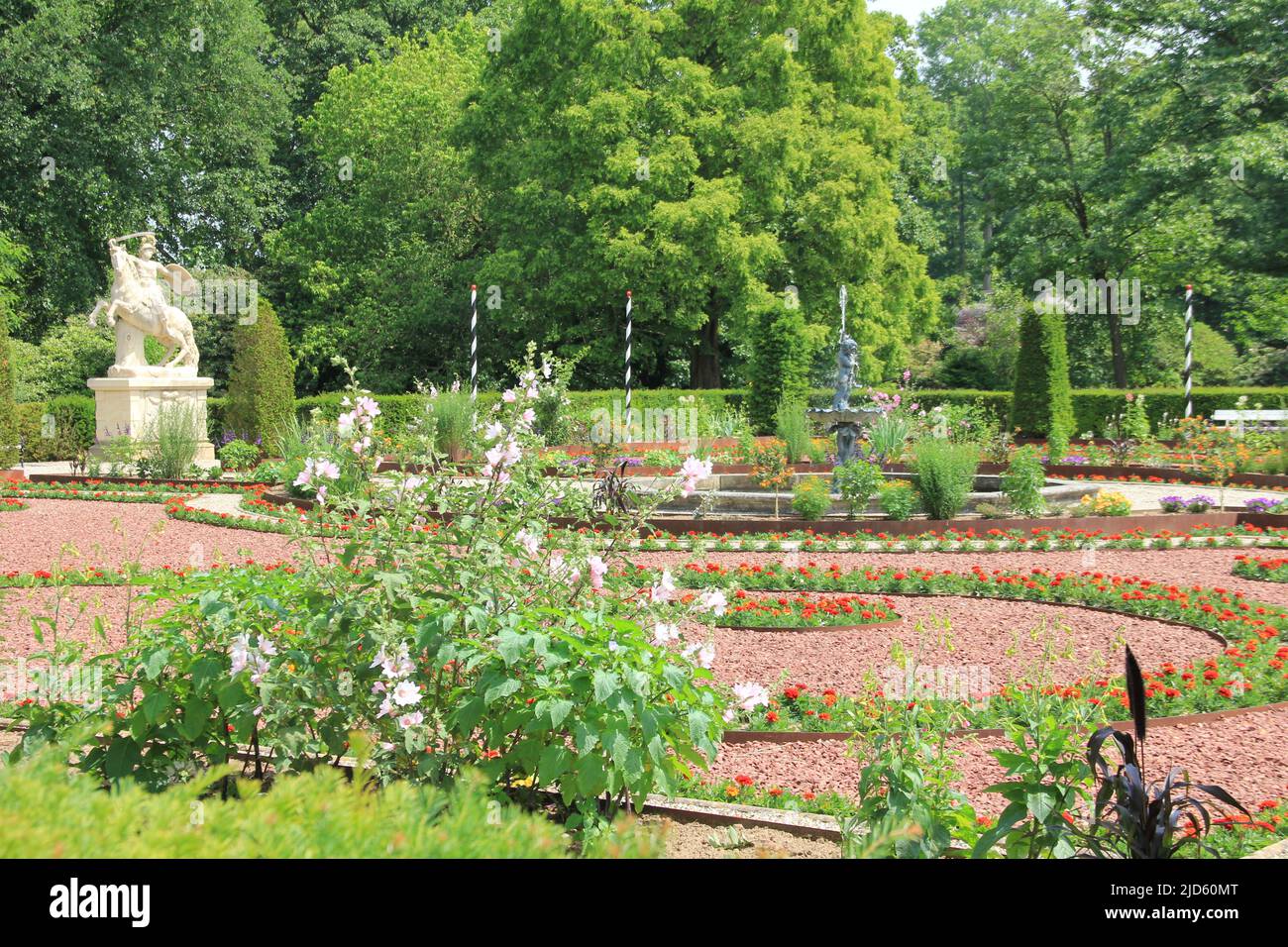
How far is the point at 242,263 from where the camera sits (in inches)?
1352

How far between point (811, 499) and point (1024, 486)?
232 cm

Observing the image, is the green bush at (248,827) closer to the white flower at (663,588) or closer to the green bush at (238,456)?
the white flower at (663,588)

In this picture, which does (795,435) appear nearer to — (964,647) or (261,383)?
(964,647)

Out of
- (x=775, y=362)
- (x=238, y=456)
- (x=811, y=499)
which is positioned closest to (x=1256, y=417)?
(x=775, y=362)

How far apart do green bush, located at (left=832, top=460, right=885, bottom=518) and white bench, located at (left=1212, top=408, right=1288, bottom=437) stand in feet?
30.8

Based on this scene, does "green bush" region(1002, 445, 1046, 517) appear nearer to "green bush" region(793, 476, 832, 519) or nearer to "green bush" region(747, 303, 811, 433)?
"green bush" region(793, 476, 832, 519)

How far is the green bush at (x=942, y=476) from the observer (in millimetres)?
12852

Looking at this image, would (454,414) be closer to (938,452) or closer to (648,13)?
(938,452)

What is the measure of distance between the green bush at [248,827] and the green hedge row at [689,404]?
20.2 metres

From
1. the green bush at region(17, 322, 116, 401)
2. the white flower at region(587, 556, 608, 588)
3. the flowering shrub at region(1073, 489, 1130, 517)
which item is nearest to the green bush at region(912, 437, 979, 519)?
the flowering shrub at region(1073, 489, 1130, 517)

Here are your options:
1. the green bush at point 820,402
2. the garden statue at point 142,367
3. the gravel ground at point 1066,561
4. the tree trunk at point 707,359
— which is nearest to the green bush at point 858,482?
the gravel ground at point 1066,561

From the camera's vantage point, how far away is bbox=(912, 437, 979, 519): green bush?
42.2ft

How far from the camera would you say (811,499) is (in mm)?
12758

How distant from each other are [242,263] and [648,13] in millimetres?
13951
